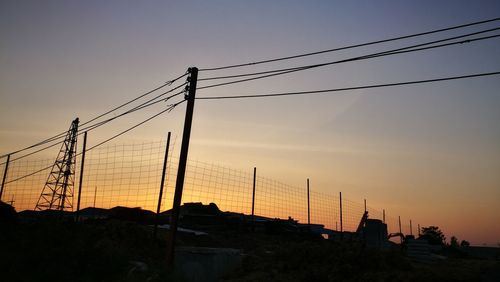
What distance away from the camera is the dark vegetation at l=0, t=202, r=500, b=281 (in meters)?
10.9

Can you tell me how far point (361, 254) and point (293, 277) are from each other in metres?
2.24

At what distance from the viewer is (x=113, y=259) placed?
12508 millimetres

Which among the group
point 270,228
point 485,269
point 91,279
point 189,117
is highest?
point 189,117

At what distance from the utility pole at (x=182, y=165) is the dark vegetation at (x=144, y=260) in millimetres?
778

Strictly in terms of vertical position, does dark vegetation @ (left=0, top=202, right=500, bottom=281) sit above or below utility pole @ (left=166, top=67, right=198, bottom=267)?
below

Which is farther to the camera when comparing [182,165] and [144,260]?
[144,260]

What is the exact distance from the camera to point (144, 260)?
46.8 ft

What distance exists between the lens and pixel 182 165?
509 inches

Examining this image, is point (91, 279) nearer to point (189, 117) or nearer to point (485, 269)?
point (189, 117)

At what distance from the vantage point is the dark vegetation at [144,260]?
1088 centimetres

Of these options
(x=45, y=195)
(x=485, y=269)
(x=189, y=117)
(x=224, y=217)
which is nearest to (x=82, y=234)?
(x=189, y=117)

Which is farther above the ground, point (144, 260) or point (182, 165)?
point (182, 165)

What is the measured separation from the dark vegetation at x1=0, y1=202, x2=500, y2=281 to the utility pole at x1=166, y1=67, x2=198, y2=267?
2.55ft

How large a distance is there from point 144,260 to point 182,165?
156 inches
